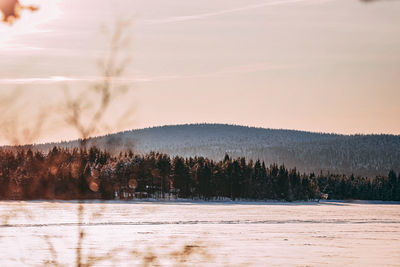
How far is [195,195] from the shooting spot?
124 metres

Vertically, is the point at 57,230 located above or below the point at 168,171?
below

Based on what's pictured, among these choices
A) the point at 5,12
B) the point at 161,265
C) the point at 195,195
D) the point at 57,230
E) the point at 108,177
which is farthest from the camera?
the point at 195,195

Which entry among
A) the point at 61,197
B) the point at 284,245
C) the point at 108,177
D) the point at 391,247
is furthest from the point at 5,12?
the point at 108,177

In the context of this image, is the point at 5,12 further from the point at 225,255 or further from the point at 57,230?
the point at 57,230

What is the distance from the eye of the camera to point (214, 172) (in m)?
125

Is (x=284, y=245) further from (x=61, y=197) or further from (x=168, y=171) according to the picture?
(x=168, y=171)

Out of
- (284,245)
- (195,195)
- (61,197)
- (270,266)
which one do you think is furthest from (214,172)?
(270,266)

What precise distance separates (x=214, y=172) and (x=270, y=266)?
10498cm

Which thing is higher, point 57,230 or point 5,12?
point 5,12

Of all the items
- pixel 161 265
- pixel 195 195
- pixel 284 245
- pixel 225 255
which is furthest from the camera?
pixel 195 195

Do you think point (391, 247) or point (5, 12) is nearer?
point (5, 12)

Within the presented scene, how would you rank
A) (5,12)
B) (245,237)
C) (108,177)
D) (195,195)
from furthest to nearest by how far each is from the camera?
(195,195) → (108,177) → (245,237) → (5,12)

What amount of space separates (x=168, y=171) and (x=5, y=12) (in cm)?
12079

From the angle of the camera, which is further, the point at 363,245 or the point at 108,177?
the point at 108,177
